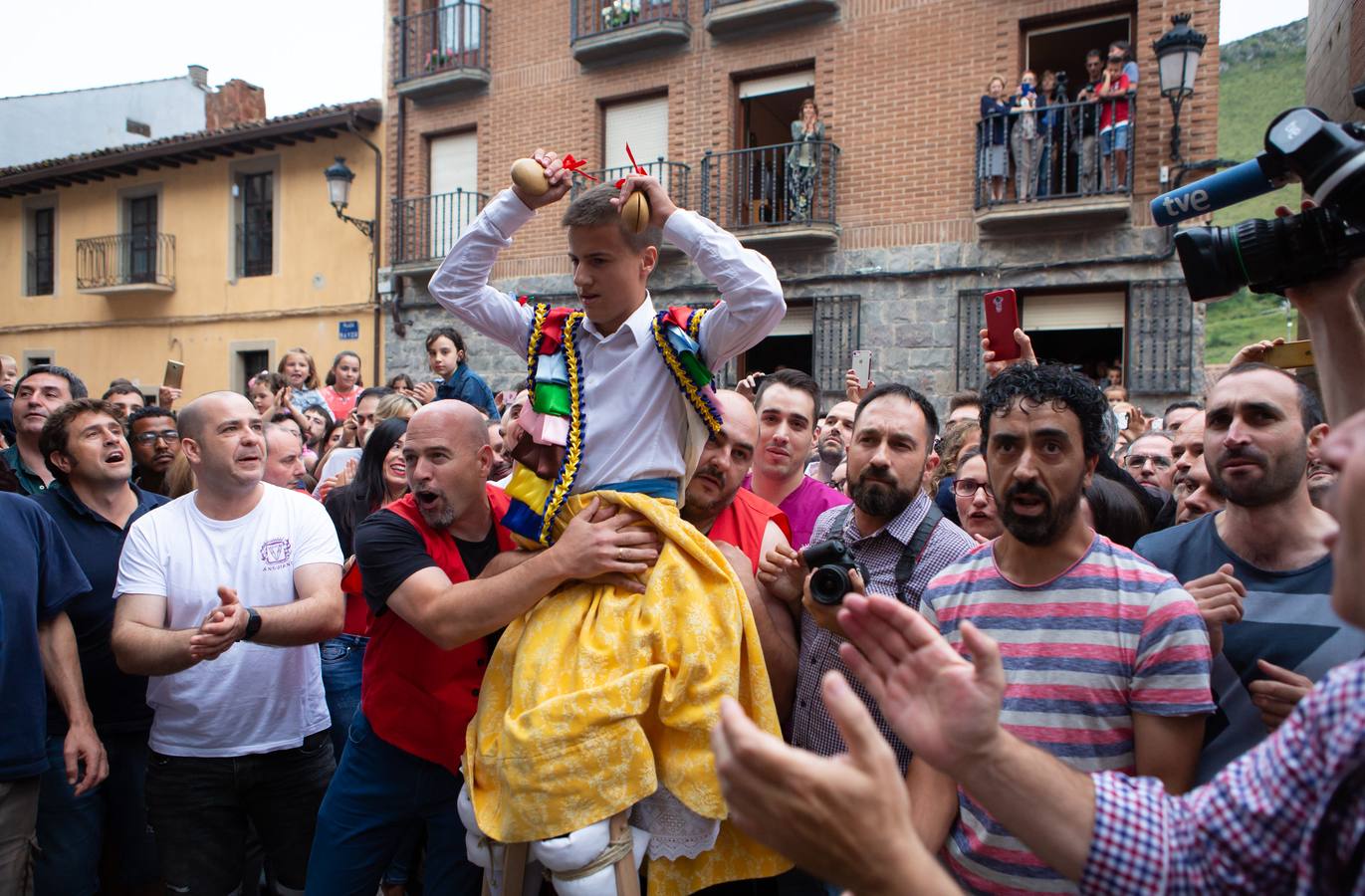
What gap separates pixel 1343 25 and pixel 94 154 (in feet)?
63.0

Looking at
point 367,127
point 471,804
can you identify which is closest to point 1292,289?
point 471,804

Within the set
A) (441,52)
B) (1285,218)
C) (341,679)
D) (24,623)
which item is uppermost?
(441,52)

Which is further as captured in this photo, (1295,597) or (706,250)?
(706,250)

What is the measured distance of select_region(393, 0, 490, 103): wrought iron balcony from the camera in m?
14.3

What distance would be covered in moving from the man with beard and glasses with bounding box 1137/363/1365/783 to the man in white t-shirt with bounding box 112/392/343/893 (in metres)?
2.58

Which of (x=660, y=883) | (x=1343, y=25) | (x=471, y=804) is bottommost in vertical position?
(x=660, y=883)

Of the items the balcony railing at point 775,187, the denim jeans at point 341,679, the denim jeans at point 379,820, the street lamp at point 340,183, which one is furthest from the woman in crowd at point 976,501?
the street lamp at point 340,183

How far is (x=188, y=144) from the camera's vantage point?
16672mm

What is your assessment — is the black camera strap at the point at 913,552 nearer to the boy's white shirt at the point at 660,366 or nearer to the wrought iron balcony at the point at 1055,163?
the boy's white shirt at the point at 660,366

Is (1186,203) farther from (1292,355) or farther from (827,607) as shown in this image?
(827,607)

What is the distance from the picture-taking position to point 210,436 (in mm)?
3322

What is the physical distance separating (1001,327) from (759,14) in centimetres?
1006

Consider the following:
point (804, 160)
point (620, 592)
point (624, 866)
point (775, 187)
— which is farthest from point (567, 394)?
point (775, 187)

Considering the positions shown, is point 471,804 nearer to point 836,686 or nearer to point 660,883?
point 660,883
